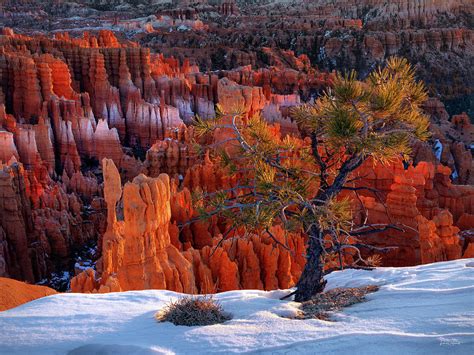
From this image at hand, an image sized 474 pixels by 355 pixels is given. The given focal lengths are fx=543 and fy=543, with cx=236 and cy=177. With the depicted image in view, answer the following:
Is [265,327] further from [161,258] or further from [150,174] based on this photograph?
[150,174]

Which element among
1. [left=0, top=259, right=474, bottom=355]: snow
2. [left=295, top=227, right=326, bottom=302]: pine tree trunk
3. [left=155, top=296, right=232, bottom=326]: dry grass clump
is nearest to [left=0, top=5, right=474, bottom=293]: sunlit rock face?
[left=295, top=227, right=326, bottom=302]: pine tree trunk

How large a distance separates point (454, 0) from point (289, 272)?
80.1 metres

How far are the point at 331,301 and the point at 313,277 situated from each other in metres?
0.50

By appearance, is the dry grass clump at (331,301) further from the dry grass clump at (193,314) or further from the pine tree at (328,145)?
the dry grass clump at (193,314)

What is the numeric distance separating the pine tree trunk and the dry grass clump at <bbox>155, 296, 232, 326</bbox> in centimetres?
113

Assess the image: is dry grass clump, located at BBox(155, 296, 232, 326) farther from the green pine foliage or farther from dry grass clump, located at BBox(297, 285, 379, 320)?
the green pine foliage

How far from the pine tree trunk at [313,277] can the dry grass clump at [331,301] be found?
118 millimetres

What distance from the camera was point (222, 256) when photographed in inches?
441

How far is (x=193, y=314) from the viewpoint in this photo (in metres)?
4.89

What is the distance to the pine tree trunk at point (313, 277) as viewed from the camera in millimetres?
5910

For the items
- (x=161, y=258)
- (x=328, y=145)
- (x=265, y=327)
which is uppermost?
(x=328, y=145)

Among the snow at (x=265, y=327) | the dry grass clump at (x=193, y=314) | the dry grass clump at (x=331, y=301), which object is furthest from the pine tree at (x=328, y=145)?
the dry grass clump at (x=193, y=314)

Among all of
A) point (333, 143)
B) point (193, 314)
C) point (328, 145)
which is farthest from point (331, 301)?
point (328, 145)

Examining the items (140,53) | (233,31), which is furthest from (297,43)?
(140,53)
